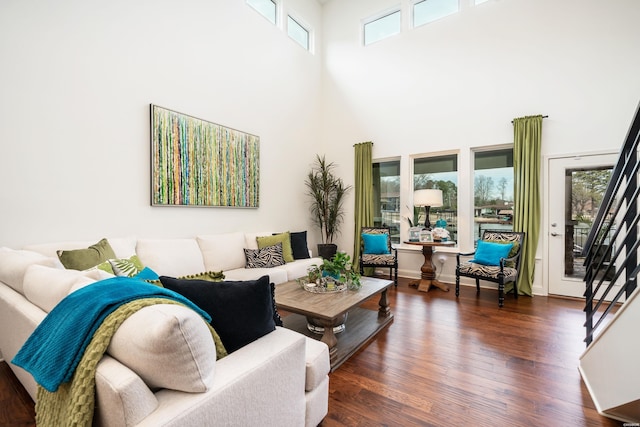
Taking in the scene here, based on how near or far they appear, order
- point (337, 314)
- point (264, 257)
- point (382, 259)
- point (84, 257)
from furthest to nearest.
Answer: point (382, 259) < point (264, 257) < point (84, 257) < point (337, 314)

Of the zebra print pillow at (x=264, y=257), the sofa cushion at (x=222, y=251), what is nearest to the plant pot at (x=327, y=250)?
the zebra print pillow at (x=264, y=257)

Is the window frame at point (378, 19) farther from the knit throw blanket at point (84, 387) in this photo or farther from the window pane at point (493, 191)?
the knit throw blanket at point (84, 387)

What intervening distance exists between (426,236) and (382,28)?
4.03 meters

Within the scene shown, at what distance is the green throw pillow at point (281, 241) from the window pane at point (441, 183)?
93.2 inches

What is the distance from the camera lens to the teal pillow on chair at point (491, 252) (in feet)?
13.3

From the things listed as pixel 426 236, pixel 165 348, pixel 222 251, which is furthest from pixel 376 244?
pixel 165 348

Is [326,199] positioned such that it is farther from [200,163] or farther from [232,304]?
[232,304]

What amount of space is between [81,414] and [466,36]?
6.04 metres

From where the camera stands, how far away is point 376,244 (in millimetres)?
5070

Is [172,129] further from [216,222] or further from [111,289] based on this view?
[111,289]

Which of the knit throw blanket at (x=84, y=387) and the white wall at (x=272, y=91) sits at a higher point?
the white wall at (x=272, y=91)

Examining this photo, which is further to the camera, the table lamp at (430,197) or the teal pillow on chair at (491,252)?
the table lamp at (430,197)

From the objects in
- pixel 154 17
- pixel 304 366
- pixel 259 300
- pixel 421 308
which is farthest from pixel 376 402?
pixel 154 17

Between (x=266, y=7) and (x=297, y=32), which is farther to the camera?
(x=297, y=32)
